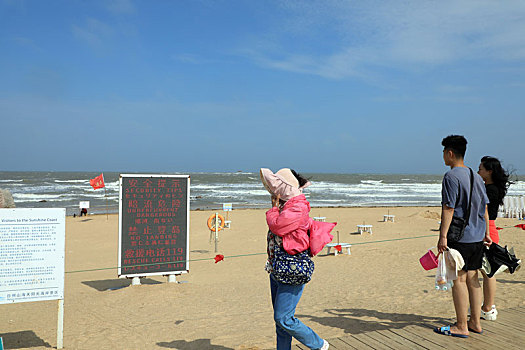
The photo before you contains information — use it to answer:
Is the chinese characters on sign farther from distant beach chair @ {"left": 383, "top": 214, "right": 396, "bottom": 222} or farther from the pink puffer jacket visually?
distant beach chair @ {"left": 383, "top": 214, "right": 396, "bottom": 222}

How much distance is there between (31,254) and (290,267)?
2.58 metres

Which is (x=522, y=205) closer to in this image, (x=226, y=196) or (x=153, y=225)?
(x=153, y=225)

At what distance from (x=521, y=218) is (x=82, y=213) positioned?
18285 millimetres

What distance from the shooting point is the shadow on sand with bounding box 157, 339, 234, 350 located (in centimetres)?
390

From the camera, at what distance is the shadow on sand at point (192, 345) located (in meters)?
3.90

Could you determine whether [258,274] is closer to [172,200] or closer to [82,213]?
[172,200]

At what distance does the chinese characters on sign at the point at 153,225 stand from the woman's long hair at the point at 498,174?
4485mm

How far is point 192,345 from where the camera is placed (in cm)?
399

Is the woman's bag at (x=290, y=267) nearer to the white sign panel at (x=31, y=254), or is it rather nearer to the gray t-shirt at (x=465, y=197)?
the gray t-shirt at (x=465, y=197)

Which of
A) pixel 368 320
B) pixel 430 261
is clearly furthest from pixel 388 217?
pixel 430 261

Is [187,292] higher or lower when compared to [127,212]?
lower

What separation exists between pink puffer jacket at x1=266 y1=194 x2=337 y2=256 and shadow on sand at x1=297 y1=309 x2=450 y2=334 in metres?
1.91

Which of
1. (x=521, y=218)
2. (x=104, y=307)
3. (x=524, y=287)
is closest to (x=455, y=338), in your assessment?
(x=524, y=287)

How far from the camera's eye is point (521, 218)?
14.9 metres
